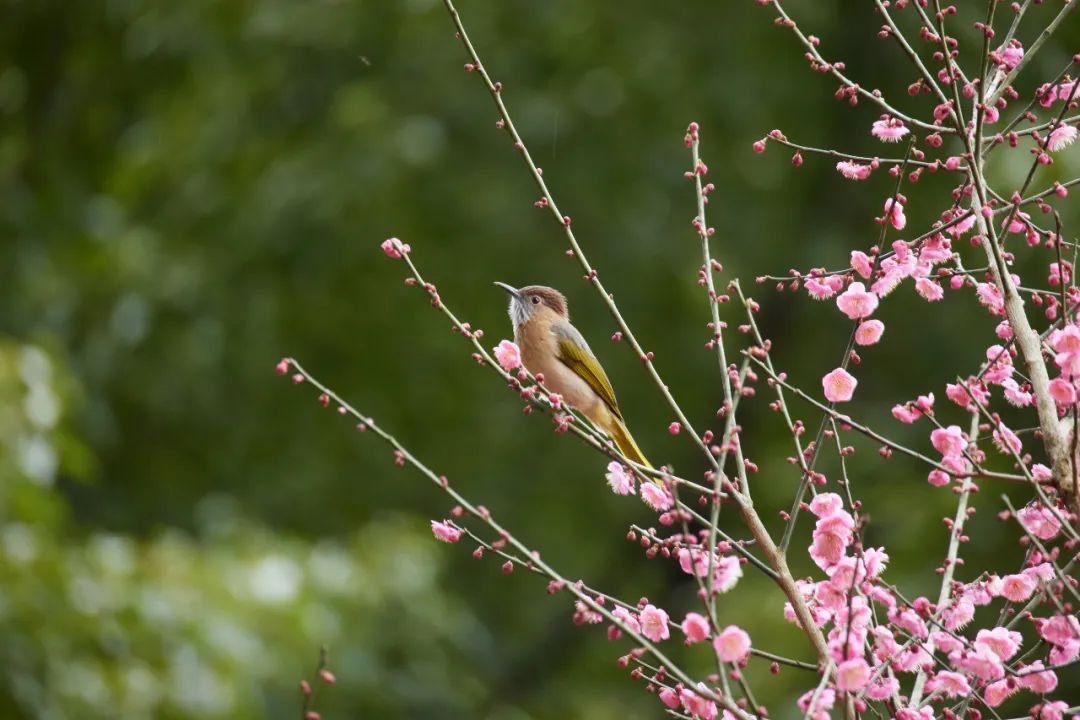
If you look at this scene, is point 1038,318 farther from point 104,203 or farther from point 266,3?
point 104,203

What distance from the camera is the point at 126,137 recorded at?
895 cm

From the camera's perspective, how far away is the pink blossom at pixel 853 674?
212cm

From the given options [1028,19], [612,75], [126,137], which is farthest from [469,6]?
[1028,19]

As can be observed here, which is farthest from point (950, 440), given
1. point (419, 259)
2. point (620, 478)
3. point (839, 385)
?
point (419, 259)

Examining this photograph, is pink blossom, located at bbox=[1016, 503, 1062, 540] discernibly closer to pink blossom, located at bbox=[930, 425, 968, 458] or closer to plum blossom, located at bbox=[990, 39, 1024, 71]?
pink blossom, located at bbox=[930, 425, 968, 458]

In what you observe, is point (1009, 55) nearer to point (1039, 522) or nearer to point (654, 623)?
point (1039, 522)

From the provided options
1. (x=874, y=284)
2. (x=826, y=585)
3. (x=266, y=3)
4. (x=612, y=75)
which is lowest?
(x=826, y=585)

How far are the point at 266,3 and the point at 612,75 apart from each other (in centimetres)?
228

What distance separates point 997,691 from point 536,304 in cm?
295

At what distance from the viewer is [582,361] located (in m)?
4.71

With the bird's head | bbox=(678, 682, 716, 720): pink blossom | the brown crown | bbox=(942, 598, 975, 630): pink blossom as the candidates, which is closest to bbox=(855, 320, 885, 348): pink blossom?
Result: bbox=(942, 598, 975, 630): pink blossom

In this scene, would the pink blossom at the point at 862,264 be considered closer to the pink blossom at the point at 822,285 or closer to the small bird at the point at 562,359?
the pink blossom at the point at 822,285

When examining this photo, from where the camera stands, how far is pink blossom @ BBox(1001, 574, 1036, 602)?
99.0 inches

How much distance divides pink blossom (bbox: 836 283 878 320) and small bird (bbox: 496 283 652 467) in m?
1.70
